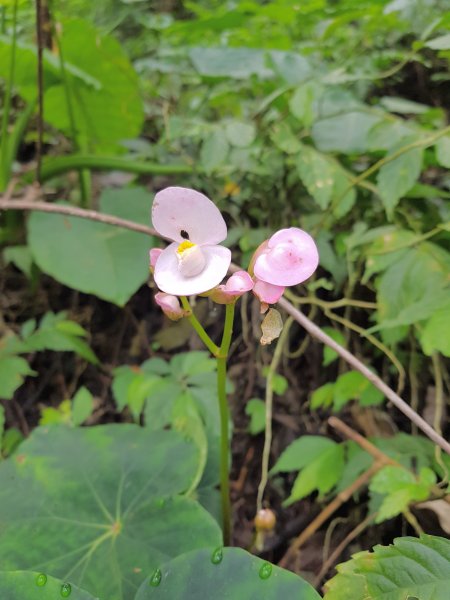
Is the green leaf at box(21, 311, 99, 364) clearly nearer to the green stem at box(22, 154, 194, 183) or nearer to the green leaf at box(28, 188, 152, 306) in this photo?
the green leaf at box(28, 188, 152, 306)

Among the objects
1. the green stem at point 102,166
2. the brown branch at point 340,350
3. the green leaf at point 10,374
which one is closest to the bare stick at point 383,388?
the brown branch at point 340,350

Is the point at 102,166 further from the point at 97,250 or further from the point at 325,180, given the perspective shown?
the point at 325,180

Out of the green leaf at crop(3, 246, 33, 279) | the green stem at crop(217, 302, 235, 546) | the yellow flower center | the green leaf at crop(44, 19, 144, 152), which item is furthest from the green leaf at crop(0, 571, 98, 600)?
the green leaf at crop(44, 19, 144, 152)

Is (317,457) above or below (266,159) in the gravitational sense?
below

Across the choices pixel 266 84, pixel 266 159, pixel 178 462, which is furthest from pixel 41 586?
pixel 266 84

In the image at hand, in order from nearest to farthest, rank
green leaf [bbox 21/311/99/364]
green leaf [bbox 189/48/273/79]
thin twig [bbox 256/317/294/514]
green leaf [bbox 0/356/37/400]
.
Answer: thin twig [bbox 256/317/294/514] < green leaf [bbox 0/356/37/400] < green leaf [bbox 21/311/99/364] < green leaf [bbox 189/48/273/79]

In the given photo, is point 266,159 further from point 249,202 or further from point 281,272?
point 281,272
